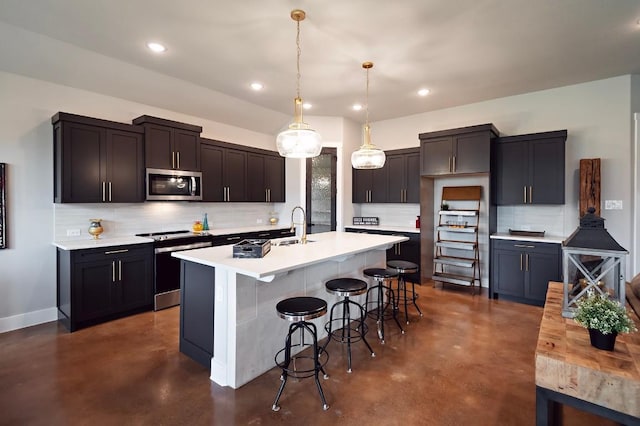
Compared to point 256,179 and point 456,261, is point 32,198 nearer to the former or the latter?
point 256,179

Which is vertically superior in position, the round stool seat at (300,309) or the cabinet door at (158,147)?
the cabinet door at (158,147)

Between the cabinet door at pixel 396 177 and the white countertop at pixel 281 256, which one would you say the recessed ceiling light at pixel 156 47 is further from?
the cabinet door at pixel 396 177

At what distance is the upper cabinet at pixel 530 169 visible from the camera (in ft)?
14.4

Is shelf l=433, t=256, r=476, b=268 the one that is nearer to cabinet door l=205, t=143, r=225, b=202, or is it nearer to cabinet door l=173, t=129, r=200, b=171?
cabinet door l=205, t=143, r=225, b=202

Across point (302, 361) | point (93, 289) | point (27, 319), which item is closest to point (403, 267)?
point (302, 361)

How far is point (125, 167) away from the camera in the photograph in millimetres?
4113

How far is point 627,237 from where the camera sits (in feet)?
13.6

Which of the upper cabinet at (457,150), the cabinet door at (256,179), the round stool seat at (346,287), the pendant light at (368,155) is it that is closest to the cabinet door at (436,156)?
the upper cabinet at (457,150)

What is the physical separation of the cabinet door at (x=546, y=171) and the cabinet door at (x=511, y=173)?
9 cm

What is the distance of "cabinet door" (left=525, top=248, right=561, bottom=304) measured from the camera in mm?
4156

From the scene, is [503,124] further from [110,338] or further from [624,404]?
[110,338]

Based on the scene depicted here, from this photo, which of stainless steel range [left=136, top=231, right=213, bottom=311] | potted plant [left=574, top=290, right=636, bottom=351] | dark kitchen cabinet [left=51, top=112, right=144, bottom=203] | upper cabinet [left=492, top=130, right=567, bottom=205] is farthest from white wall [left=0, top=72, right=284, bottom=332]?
upper cabinet [left=492, top=130, right=567, bottom=205]

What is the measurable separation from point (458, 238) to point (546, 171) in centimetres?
168

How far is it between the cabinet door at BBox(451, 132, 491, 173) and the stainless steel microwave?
400 cm
